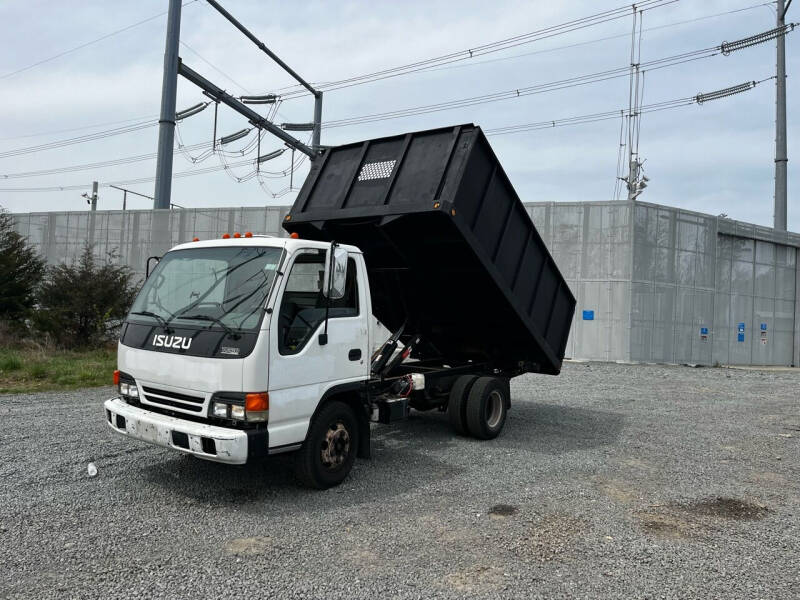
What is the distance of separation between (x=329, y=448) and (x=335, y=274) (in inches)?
63.9

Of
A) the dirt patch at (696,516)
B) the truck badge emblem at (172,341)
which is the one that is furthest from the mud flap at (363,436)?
the dirt patch at (696,516)

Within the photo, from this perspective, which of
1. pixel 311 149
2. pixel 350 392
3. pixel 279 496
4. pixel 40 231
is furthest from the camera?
pixel 40 231

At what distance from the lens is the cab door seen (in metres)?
4.85

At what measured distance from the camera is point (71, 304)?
16031 mm

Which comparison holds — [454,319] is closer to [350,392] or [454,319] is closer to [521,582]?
[350,392]

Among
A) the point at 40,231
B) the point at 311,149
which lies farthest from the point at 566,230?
the point at 40,231

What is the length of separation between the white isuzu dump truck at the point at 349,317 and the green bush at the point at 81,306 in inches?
442

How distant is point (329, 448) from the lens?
213 inches

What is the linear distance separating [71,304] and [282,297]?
44.9ft

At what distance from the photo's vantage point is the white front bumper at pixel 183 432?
14.7ft

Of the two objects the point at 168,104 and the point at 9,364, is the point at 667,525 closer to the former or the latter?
Answer: the point at 9,364

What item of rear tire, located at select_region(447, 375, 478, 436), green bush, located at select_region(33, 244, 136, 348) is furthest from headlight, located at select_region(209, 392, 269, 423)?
green bush, located at select_region(33, 244, 136, 348)

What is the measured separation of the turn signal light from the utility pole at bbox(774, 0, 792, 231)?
28.9m

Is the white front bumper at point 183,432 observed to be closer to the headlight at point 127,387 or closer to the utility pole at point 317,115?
the headlight at point 127,387
